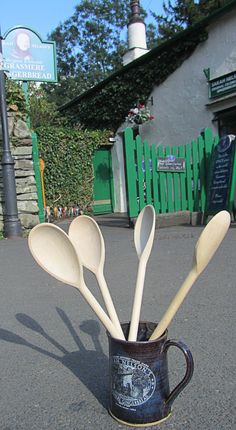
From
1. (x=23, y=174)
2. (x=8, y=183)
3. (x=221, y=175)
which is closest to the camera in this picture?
(x=8, y=183)

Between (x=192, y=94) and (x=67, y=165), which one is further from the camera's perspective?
(x=67, y=165)

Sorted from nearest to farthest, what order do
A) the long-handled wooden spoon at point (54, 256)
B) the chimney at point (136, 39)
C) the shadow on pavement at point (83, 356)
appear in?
the long-handled wooden spoon at point (54, 256) → the shadow on pavement at point (83, 356) → the chimney at point (136, 39)

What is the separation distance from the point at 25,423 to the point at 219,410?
3.16ft

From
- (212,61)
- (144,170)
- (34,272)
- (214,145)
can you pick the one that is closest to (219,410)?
(34,272)

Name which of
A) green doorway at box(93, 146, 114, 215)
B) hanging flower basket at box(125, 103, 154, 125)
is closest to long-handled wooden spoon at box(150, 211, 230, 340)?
hanging flower basket at box(125, 103, 154, 125)

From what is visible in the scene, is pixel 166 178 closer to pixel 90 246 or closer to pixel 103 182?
pixel 103 182

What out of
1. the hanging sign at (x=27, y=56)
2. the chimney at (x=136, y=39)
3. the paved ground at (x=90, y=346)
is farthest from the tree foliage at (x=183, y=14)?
the paved ground at (x=90, y=346)

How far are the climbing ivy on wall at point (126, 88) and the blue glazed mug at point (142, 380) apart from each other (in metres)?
9.82

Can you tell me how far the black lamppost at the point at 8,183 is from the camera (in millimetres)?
7969

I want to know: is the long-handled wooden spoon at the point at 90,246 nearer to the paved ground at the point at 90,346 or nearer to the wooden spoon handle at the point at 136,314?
the wooden spoon handle at the point at 136,314

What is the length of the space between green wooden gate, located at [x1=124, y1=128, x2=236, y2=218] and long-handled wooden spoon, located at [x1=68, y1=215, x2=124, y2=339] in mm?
5876

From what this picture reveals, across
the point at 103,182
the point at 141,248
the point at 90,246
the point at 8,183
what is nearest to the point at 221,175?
the point at 8,183

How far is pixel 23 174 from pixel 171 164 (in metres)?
2.94

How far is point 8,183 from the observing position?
8.00 metres
